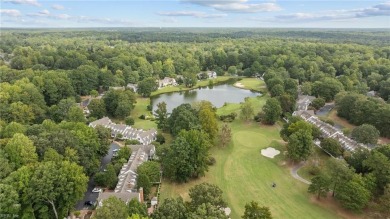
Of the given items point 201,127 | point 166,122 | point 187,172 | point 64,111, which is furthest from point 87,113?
point 187,172

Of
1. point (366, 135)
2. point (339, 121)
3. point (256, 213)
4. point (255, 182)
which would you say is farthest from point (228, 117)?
point (256, 213)

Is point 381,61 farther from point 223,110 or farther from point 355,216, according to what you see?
point 355,216

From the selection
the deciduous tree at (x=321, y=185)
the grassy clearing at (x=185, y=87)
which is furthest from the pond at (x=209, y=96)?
the deciduous tree at (x=321, y=185)

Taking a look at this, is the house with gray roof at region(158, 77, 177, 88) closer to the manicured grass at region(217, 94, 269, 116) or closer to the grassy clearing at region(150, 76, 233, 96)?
the grassy clearing at region(150, 76, 233, 96)

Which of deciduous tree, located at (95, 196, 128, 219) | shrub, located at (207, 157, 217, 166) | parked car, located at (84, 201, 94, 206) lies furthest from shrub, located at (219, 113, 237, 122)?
deciduous tree, located at (95, 196, 128, 219)

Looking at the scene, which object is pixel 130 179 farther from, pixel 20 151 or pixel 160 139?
pixel 160 139

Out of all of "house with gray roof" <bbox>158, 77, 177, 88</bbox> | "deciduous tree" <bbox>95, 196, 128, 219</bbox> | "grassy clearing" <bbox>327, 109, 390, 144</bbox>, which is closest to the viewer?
"deciduous tree" <bbox>95, 196, 128, 219</bbox>
